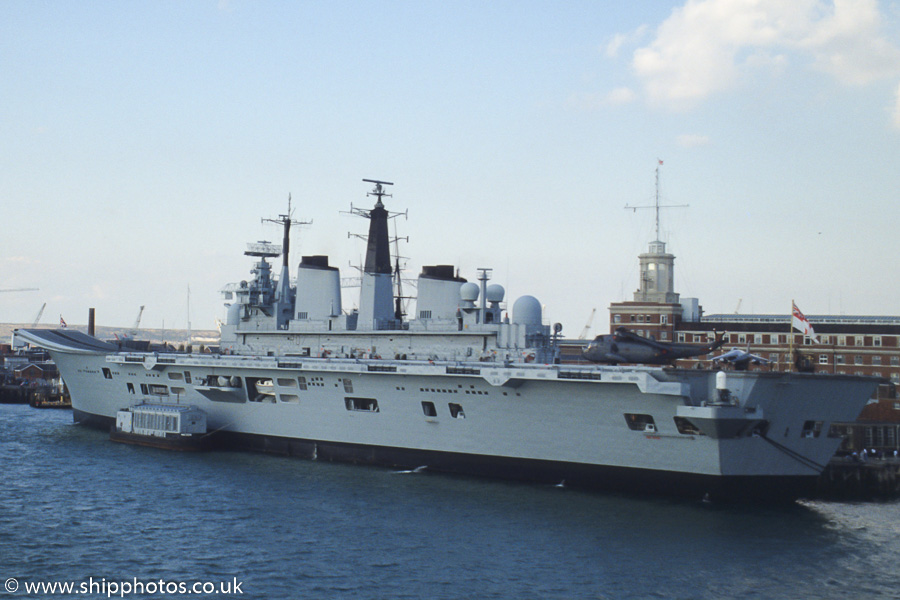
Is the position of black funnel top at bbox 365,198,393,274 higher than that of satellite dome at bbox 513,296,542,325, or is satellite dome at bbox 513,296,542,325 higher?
black funnel top at bbox 365,198,393,274

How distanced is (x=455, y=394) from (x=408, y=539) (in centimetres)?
714

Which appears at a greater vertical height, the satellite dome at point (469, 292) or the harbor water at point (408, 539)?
the satellite dome at point (469, 292)

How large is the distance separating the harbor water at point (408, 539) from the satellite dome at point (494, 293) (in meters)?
6.20

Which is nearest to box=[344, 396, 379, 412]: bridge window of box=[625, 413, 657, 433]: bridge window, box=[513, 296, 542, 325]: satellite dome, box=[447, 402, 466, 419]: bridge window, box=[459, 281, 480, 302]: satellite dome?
box=[447, 402, 466, 419]: bridge window

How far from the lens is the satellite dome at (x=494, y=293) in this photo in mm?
27188

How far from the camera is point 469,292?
27.0 meters

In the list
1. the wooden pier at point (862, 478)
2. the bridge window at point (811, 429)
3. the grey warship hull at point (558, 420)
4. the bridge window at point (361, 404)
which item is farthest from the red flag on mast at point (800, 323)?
the bridge window at point (361, 404)

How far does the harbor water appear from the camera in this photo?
1484cm

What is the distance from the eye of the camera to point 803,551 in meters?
17.3

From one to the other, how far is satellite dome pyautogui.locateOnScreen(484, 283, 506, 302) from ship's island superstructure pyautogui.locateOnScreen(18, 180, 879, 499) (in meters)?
0.07

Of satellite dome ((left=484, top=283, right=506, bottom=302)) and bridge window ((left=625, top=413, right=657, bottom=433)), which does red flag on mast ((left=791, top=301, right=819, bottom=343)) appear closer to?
bridge window ((left=625, top=413, right=657, bottom=433))

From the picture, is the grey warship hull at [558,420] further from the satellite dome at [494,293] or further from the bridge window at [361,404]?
the satellite dome at [494,293]

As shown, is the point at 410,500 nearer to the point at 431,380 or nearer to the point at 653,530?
the point at 431,380

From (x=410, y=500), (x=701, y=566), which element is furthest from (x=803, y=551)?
(x=410, y=500)
